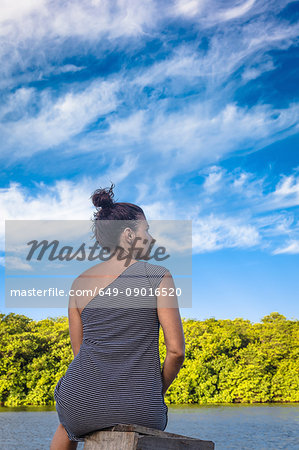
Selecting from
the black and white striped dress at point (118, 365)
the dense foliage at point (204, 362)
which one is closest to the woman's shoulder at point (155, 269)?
the black and white striped dress at point (118, 365)

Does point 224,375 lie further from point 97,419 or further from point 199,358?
point 97,419

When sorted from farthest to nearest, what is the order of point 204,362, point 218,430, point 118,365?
point 204,362 < point 218,430 < point 118,365

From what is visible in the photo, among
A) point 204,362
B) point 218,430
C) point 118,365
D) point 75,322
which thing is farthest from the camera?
point 204,362

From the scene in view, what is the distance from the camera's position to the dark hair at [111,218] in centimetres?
171

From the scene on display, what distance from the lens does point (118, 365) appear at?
4.72 feet

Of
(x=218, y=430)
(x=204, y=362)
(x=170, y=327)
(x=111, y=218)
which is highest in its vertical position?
(x=111, y=218)

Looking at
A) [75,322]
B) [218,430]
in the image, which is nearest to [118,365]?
[75,322]

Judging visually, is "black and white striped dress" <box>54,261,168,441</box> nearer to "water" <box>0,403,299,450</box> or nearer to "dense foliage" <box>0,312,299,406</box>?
"water" <box>0,403,299,450</box>

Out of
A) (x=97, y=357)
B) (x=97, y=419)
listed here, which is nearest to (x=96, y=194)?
(x=97, y=357)

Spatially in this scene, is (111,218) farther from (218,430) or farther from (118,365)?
(218,430)

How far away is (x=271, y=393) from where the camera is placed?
117 feet

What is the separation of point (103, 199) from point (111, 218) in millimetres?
104

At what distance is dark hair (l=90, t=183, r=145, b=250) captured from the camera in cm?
171

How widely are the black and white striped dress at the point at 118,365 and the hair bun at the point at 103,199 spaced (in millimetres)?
314
